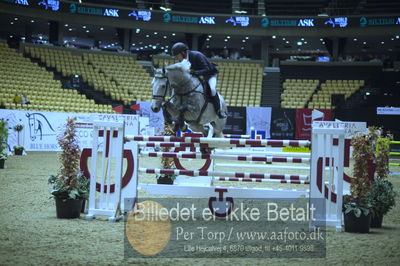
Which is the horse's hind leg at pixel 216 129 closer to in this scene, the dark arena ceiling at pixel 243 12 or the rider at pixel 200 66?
the rider at pixel 200 66

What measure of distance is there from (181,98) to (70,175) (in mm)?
1988

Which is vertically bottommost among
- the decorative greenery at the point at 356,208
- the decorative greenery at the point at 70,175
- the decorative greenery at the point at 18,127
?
the decorative greenery at the point at 356,208

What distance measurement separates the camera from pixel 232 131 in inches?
909

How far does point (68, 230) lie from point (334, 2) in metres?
29.0

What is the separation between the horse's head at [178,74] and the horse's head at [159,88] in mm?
115

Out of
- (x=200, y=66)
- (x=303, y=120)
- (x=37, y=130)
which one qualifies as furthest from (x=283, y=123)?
(x=200, y=66)

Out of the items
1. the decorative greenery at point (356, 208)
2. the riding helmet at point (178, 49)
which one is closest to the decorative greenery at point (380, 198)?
the decorative greenery at point (356, 208)

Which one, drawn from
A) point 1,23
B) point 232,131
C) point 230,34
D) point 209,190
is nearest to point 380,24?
point 230,34

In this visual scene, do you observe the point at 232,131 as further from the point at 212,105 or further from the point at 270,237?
the point at 270,237

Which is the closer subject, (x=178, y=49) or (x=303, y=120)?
(x=178, y=49)

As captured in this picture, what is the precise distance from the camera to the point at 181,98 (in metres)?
6.86

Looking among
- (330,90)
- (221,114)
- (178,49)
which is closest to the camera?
(178,49)

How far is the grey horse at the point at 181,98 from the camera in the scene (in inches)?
251

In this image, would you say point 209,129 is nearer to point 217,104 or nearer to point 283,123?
point 217,104
